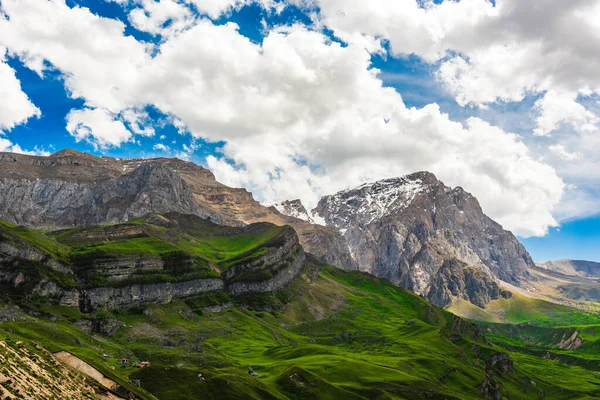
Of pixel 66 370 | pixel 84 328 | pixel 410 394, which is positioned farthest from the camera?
pixel 84 328

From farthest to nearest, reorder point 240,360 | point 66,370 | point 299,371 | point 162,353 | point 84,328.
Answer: point 84,328
point 240,360
point 162,353
point 299,371
point 66,370

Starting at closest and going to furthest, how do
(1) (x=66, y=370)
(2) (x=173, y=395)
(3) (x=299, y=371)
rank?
1. (1) (x=66, y=370)
2. (2) (x=173, y=395)
3. (3) (x=299, y=371)

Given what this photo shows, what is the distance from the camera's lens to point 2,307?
17650 cm

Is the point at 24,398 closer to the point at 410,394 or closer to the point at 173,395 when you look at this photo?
the point at 173,395

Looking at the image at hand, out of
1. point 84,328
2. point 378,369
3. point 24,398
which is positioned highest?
point 378,369

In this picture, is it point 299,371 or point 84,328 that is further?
point 84,328

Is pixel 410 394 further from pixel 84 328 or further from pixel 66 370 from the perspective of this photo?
pixel 84 328

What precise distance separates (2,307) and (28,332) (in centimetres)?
4641

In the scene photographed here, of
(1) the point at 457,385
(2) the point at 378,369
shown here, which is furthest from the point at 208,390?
(1) the point at 457,385

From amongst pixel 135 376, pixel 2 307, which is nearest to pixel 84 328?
pixel 2 307

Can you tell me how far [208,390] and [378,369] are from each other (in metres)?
87.7

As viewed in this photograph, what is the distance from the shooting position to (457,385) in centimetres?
19462

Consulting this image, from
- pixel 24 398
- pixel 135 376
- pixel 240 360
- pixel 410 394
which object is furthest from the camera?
pixel 240 360

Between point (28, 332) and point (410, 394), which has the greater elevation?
point (410, 394)
